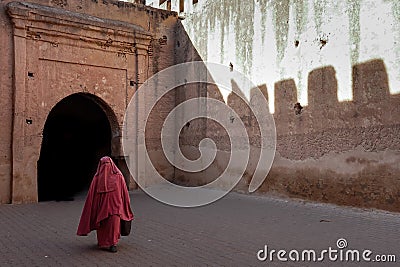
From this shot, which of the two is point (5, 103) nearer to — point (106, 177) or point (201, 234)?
point (106, 177)

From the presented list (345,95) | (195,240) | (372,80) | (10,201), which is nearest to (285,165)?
(345,95)

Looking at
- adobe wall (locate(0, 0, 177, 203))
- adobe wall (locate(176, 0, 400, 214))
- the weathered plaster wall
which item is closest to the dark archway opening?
adobe wall (locate(0, 0, 177, 203))

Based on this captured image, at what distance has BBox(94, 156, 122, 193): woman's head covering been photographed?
17.0 ft

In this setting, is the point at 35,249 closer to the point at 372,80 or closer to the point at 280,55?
the point at 372,80

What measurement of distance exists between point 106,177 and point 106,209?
0.40 meters

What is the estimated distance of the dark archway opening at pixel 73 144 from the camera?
536 inches

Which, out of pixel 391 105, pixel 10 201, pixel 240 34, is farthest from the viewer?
pixel 240 34

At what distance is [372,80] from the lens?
7.73 meters

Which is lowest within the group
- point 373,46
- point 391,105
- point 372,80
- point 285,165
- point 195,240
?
point 195,240

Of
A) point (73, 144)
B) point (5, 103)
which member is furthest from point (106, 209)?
point (73, 144)

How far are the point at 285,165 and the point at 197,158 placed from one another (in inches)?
126

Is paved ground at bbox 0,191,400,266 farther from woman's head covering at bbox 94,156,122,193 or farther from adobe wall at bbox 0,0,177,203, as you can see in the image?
adobe wall at bbox 0,0,177,203

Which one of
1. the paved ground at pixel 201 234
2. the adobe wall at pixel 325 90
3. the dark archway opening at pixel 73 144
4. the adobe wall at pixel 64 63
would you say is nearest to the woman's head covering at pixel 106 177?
the paved ground at pixel 201 234

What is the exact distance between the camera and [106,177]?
5246 millimetres
